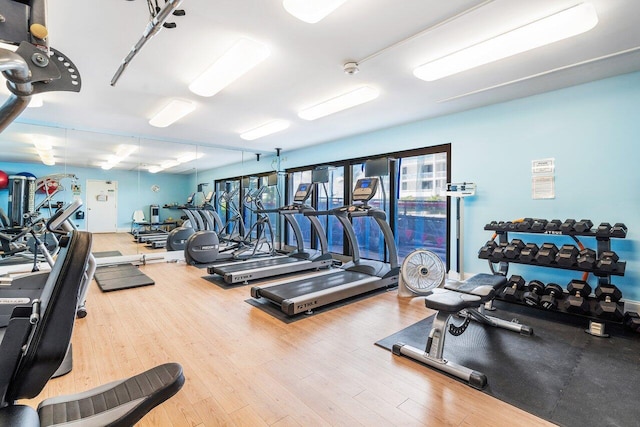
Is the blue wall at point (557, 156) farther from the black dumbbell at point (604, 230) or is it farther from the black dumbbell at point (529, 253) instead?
the black dumbbell at point (529, 253)

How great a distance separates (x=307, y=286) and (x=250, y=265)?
168 centimetres

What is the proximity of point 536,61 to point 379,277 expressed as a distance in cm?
312

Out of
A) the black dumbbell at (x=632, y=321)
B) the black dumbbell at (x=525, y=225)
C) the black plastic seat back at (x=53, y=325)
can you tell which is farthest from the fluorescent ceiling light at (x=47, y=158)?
the black dumbbell at (x=632, y=321)

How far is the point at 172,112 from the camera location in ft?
14.9

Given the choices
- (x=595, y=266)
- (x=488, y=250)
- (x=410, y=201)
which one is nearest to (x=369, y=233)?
(x=410, y=201)

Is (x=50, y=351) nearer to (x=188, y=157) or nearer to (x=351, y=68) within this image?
(x=351, y=68)

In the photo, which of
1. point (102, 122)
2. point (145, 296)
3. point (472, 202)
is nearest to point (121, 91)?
point (102, 122)

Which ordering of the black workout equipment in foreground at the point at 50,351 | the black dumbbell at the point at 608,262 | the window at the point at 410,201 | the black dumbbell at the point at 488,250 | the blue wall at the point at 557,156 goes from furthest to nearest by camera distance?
the window at the point at 410,201 → the black dumbbell at the point at 488,250 → the blue wall at the point at 557,156 → the black dumbbell at the point at 608,262 → the black workout equipment in foreground at the point at 50,351

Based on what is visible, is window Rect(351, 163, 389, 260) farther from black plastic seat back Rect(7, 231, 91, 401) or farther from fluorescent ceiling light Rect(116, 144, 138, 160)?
black plastic seat back Rect(7, 231, 91, 401)

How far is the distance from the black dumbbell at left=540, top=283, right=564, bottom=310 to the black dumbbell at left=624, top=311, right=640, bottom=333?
0.52m

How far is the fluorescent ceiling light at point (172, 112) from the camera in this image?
429 cm

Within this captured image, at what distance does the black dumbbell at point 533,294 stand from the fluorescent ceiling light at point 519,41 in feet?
8.33

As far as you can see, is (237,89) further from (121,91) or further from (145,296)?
(145,296)

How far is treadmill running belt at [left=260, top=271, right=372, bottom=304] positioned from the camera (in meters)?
3.51
